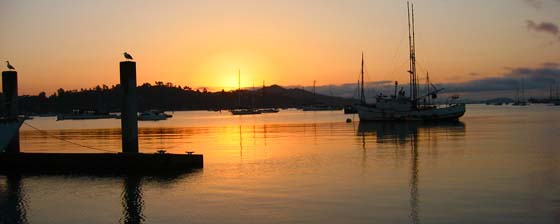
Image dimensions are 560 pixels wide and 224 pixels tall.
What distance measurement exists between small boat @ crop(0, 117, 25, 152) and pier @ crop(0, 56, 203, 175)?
126 cm

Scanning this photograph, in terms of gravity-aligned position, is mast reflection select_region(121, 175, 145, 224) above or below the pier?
below

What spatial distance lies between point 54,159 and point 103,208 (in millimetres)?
10758

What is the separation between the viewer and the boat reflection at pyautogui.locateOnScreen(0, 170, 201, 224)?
15.9 m

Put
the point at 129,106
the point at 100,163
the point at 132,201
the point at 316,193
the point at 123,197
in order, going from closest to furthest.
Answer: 1. the point at 132,201
2. the point at 316,193
3. the point at 123,197
4. the point at 100,163
5. the point at 129,106

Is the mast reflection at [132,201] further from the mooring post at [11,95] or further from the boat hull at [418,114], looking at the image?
the boat hull at [418,114]

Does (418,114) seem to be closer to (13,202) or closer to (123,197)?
(123,197)

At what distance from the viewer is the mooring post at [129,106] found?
2633cm

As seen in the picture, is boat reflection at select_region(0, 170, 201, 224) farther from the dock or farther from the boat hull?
the boat hull

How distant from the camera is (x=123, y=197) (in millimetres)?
19250

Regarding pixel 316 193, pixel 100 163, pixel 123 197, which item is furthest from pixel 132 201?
pixel 100 163

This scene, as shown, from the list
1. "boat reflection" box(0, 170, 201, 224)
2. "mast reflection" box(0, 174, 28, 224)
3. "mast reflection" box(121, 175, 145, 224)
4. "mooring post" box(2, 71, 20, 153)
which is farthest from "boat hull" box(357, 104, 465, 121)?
"mast reflection" box(0, 174, 28, 224)

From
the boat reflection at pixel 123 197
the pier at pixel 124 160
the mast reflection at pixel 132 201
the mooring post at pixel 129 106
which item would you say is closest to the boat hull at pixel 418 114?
the pier at pixel 124 160

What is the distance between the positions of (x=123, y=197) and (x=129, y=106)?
25.9 feet

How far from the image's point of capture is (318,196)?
18047mm
